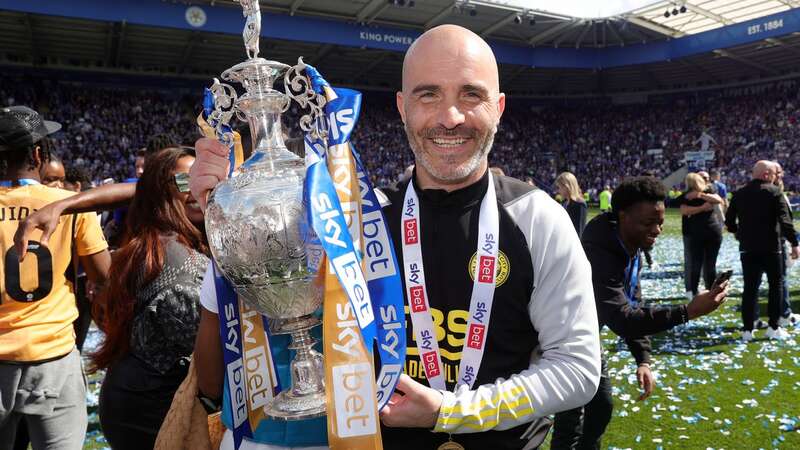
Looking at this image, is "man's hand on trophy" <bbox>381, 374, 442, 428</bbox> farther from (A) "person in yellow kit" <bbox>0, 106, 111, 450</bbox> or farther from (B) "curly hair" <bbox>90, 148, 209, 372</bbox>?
(A) "person in yellow kit" <bbox>0, 106, 111, 450</bbox>

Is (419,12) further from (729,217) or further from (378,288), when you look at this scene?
(378,288)

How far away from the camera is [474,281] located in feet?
4.99

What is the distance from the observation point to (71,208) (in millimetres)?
2256

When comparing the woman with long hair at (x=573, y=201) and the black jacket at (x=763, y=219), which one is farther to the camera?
the woman with long hair at (x=573, y=201)

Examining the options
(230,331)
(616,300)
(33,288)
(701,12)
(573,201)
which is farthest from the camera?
(701,12)

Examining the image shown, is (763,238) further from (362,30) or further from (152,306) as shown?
(362,30)

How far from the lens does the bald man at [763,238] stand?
6039mm

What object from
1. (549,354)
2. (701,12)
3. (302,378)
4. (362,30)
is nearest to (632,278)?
(549,354)

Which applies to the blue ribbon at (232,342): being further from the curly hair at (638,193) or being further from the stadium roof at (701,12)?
the stadium roof at (701,12)

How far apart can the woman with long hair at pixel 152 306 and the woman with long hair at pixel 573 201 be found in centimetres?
556

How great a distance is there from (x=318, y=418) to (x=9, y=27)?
2468cm

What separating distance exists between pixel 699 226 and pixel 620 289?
5.24 meters

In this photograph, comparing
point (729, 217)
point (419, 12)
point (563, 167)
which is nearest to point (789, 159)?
point (563, 167)

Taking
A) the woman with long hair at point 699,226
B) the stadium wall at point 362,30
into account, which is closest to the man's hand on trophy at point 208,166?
the woman with long hair at point 699,226
